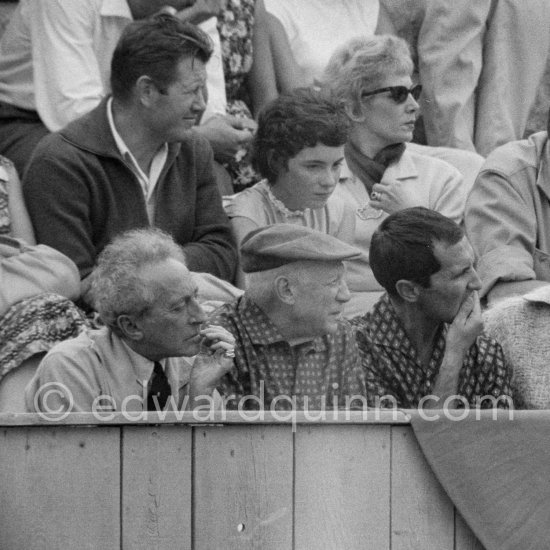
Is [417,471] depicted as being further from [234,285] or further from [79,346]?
[234,285]

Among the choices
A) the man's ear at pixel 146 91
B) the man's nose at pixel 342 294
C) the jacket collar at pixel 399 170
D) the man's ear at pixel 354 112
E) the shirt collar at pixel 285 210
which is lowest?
the jacket collar at pixel 399 170

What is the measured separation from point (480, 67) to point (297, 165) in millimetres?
1657

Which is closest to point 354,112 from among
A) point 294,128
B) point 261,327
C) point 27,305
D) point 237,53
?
point 294,128

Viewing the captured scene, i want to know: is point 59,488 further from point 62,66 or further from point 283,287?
point 62,66

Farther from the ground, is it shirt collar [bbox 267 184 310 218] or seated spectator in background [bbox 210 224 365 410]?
seated spectator in background [bbox 210 224 365 410]

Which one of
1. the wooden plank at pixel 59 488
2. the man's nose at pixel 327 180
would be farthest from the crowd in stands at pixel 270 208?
the wooden plank at pixel 59 488

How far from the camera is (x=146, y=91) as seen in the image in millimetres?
5336

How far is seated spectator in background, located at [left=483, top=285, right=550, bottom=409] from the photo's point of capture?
15.5 feet

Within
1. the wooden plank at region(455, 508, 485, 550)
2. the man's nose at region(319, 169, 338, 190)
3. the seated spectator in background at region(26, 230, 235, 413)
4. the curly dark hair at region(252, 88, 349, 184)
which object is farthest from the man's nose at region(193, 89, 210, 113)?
the wooden plank at region(455, 508, 485, 550)

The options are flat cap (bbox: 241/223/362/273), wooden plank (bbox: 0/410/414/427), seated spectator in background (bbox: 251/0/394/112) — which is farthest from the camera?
seated spectator in background (bbox: 251/0/394/112)

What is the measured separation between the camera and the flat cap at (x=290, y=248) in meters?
4.57

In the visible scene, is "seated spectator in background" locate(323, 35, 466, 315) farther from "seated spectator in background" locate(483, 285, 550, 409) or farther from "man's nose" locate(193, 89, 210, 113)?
"seated spectator in background" locate(483, 285, 550, 409)

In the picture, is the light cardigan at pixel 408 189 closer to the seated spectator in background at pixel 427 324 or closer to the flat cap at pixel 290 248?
the seated spectator in background at pixel 427 324

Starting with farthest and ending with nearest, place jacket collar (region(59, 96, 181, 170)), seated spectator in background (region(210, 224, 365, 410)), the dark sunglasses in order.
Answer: the dark sunglasses
jacket collar (region(59, 96, 181, 170))
seated spectator in background (region(210, 224, 365, 410))
